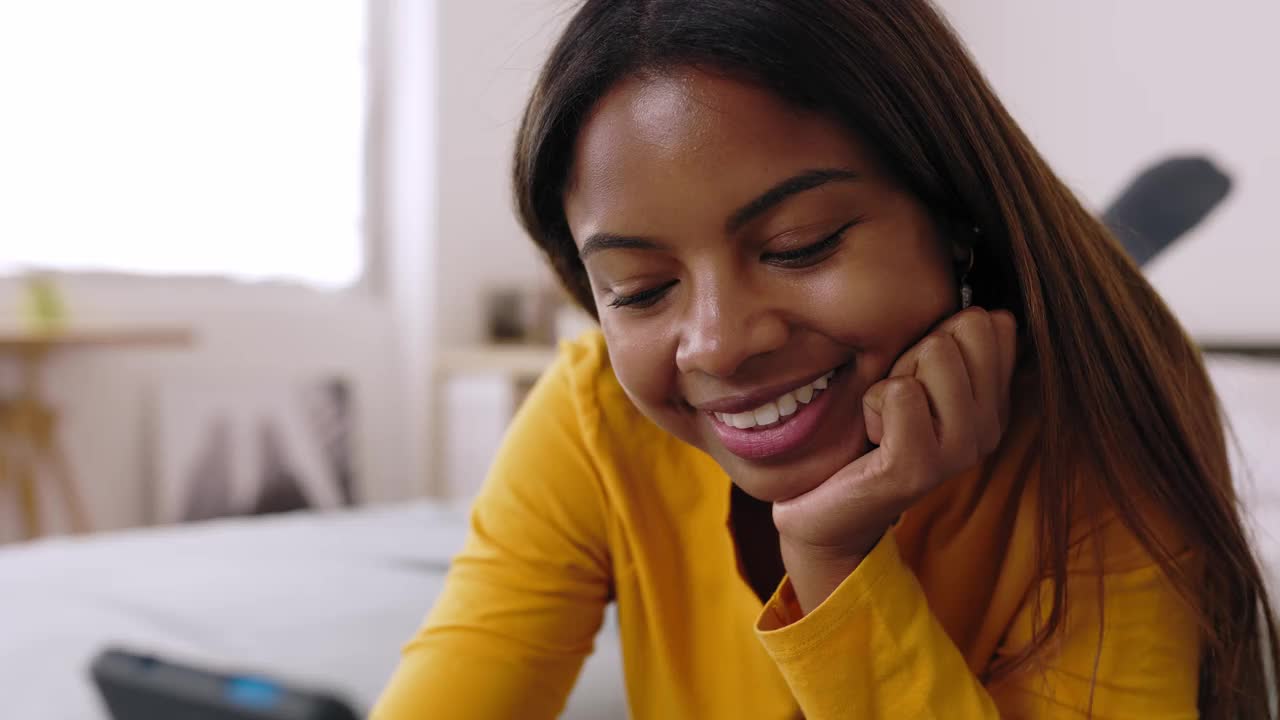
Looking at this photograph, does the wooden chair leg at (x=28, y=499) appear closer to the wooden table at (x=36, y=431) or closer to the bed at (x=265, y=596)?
the wooden table at (x=36, y=431)

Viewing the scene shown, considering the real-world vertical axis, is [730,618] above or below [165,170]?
below

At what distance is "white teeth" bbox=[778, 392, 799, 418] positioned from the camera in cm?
65

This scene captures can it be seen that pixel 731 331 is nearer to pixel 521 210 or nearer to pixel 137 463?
pixel 521 210

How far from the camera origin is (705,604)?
2.68 ft

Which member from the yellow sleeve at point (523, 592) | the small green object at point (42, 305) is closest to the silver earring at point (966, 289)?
the yellow sleeve at point (523, 592)

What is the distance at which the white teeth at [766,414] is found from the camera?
65cm

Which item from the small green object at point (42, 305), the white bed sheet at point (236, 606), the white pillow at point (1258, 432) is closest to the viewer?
the white bed sheet at point (236, 606)

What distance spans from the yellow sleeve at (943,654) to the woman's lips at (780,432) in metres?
0.09

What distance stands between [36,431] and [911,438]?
285 centimetres

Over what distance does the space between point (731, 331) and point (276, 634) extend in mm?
757

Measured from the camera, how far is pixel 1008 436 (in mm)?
773

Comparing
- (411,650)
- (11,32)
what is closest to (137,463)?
(11,32)

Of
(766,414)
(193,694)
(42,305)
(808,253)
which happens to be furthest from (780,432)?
(42,305)

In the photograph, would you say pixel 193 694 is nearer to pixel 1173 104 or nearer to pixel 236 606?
pixel 236 606
